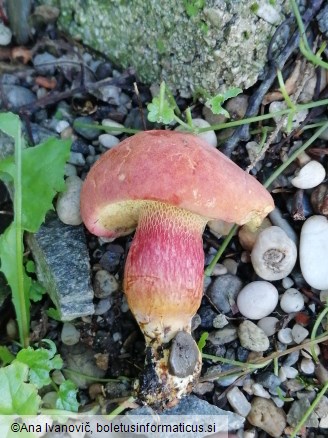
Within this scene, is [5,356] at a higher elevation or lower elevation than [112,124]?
lower

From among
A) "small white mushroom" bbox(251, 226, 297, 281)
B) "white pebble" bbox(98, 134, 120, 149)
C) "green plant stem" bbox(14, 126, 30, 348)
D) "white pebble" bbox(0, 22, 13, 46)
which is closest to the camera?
"green plant stem" bbox(14, 126, 30, 348)

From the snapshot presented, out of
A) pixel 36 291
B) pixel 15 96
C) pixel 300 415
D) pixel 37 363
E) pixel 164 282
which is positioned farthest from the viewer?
pixel 15 96

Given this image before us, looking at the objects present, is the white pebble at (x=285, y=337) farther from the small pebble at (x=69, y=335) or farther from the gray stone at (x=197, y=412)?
the small pebble at (x=69, y=335)

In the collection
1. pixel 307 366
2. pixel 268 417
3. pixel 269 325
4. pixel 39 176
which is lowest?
pixel 268 417

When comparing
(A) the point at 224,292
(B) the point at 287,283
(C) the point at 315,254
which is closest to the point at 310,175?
(C) the point at 315,254

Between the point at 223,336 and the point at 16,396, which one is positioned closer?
the point at 16,396

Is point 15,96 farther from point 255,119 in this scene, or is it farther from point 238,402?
point 238,402

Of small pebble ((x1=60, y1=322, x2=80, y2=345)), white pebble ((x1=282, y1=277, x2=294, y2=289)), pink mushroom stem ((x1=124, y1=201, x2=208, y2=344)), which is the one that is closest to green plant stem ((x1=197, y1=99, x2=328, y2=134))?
pink mushroom stem ((x1=124, y1=201, x2=208, y2=344))

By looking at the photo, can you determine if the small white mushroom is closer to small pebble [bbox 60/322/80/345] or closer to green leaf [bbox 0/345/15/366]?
small pebble [bbox 60/322/80/345]
